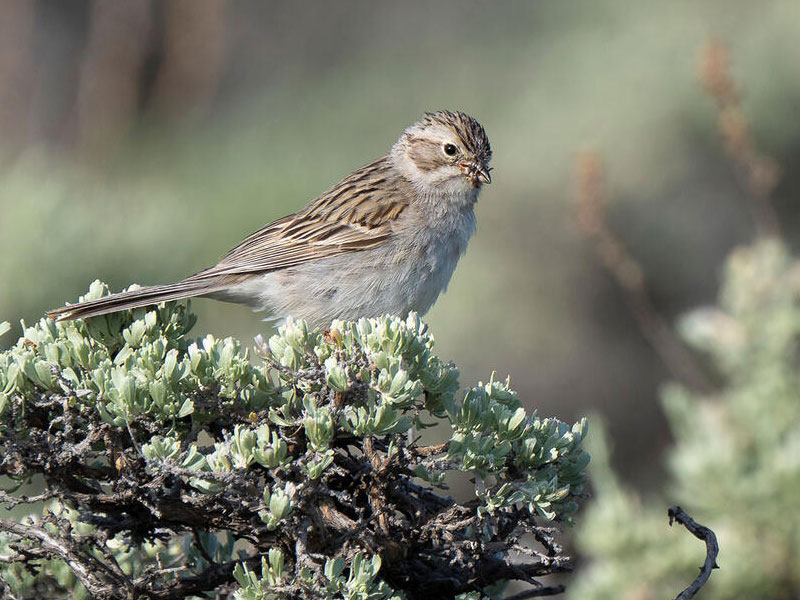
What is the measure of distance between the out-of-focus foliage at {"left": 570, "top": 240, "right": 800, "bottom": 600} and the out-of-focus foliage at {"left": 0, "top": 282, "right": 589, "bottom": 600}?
227cm

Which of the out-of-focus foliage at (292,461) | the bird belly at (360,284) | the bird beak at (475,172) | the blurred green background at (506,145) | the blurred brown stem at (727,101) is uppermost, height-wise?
the blurred green background at (506,145)

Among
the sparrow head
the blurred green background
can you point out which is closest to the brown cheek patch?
the sparrow head

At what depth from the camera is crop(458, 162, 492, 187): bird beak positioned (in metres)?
5.13

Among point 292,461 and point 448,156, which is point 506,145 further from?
point 292,461

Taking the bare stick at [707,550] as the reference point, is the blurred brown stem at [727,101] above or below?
above

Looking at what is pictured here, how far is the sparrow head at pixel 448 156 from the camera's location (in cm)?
515

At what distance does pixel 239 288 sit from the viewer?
15.4 ft

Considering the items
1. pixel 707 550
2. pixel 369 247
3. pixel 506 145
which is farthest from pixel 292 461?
pixel 506 145

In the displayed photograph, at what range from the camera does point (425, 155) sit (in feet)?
17.6

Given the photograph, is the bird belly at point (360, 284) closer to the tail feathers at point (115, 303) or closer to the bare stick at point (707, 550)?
the tail feathers at point (115, 303)

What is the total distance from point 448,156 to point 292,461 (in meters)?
2.95

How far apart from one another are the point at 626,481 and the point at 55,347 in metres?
7.40

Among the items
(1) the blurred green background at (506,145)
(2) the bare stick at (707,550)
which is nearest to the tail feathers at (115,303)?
(2) the bare stick at (707,550)

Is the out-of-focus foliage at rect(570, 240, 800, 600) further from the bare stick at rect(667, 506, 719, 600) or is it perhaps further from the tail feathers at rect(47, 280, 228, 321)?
the tail feathers at rect(47, 280, 228, 321)
